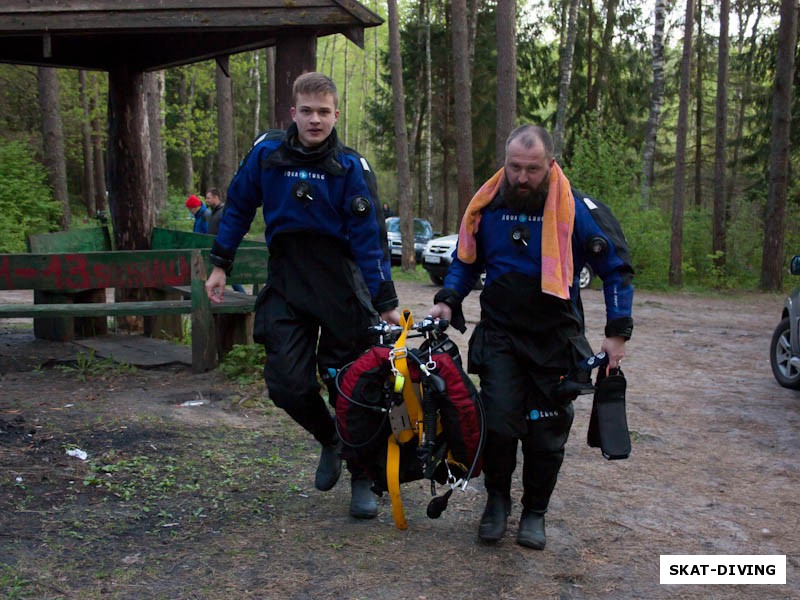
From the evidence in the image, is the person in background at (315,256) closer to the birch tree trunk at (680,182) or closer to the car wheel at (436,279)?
the car wheel at (436,279)

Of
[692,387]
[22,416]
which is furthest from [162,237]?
[692,387]

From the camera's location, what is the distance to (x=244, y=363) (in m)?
7.79

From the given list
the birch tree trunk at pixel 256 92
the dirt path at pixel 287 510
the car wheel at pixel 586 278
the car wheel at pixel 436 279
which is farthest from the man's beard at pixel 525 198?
the birch tree trunk at pixel 256 92

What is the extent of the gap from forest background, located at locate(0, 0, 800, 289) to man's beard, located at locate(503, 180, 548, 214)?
1123 centimetres

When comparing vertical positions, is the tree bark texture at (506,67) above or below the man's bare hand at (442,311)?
above

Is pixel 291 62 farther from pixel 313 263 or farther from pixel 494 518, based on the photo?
pixel 494 518

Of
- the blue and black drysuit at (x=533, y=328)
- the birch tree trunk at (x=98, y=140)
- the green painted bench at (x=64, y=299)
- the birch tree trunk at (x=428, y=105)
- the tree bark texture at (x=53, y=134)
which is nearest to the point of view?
the blue and black drysuit at (x=533, y=328)

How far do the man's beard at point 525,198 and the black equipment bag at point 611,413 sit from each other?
85 cm

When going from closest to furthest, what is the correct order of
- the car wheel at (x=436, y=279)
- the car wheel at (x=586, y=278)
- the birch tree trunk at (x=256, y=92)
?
the car wheel at (x=586, y=278) → the car wheel at (x=436, y=279) → the birch tree trunk at (x=256, y=92)

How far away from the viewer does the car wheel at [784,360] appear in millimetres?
8828

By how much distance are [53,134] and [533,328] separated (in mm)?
21050

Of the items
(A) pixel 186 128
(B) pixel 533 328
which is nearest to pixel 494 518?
(B) pixel 533 328

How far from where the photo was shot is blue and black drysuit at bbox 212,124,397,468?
440cm

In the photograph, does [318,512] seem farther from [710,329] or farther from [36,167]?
[36,167]
